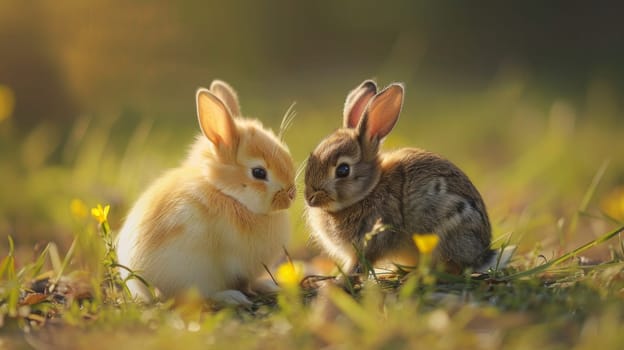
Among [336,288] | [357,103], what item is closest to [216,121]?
[357,103]

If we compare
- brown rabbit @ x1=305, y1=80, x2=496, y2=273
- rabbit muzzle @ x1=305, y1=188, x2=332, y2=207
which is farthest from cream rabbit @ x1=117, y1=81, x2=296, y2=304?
brown rabbit @ x1=305, y1=80, x2=496, y2=273

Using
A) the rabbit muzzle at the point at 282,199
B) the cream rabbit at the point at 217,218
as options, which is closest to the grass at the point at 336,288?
the cream rabbit at the point at 217,218

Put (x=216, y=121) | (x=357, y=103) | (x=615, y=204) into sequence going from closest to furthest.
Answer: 1. (x=216, y=121)
2. (x=357, y=103)
3. (x=615, y=204)

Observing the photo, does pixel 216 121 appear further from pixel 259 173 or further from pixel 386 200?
pixel 386 200

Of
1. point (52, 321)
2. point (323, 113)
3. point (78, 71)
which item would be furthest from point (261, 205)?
point (78, 71)

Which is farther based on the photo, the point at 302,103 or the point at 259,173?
the point at 302,103

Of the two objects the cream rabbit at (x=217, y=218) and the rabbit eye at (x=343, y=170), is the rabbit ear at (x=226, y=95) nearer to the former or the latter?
the cream rabbit at (x=217, y=218)
